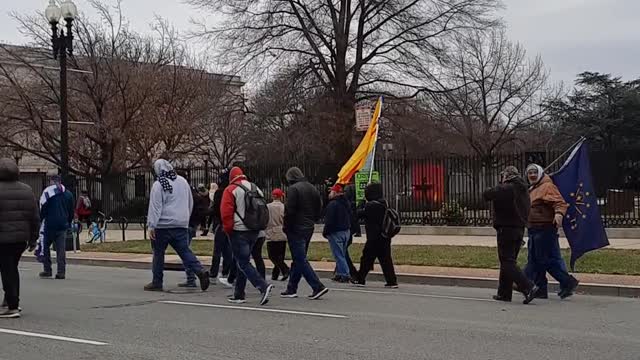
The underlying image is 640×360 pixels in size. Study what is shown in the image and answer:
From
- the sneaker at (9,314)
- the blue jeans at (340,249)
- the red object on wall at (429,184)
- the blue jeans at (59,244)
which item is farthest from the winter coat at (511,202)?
the red object on wall at (429,184)

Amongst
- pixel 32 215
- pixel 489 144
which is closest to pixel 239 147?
pixel 489 144

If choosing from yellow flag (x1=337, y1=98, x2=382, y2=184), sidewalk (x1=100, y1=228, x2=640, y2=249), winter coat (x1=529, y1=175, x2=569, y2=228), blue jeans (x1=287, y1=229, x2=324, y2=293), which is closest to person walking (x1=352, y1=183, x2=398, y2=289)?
blue jeans (x1=287, y1=229, x2=324, y2=293)

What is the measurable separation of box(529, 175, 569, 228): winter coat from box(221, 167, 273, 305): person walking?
3.73 metres

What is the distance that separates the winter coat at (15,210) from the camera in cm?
963

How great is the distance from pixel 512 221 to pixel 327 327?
3367 millimetres

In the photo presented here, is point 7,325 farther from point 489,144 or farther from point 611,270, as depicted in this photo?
point 489,144

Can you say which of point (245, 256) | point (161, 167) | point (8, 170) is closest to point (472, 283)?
point (245, 256)

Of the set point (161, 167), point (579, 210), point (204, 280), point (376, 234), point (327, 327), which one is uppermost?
point (161, 167)

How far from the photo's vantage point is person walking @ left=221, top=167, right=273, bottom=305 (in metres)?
10.9

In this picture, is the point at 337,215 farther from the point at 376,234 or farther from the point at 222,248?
the point at 222,248

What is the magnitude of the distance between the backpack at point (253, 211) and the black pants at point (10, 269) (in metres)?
2.80

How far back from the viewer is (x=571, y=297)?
12141 mm

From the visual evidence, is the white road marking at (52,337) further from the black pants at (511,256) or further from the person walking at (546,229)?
the person walking at (546,229)

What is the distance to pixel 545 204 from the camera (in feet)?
37.5
